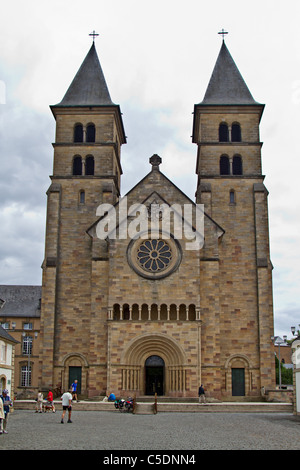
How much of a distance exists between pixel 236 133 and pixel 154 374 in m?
21.7

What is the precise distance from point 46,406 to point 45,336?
1098cm

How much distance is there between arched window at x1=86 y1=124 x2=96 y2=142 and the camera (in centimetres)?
5147

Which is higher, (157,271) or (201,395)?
(157,271)

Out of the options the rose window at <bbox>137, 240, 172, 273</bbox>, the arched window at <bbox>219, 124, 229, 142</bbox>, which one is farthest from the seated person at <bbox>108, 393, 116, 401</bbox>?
the arched window at <bbox>219, 124, 229, 142</bbox>

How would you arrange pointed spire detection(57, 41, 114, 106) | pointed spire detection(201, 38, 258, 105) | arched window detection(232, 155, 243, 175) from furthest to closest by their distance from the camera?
1. pointed spire detection(57, 41, 114, 106)
2. pointed spire detection(201, 38, 258, 105)
3. arched window detection(232, 155, 243, 175)

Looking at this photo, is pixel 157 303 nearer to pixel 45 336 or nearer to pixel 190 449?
pixel 45 336

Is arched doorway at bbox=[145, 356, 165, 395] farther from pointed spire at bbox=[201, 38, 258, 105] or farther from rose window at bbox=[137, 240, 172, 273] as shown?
pointed spire at bbox=[201, 38, 258, 105]

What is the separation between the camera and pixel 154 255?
1764 inches

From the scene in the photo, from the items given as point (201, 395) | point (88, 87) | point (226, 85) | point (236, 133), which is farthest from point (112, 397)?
point (226, 85)

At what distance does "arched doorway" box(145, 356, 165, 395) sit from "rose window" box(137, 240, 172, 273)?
261 inches

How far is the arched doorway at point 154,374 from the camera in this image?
4356cm

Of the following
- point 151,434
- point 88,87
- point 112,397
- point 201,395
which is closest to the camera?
point 151,434

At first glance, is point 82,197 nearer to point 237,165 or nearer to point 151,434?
point 237,165
